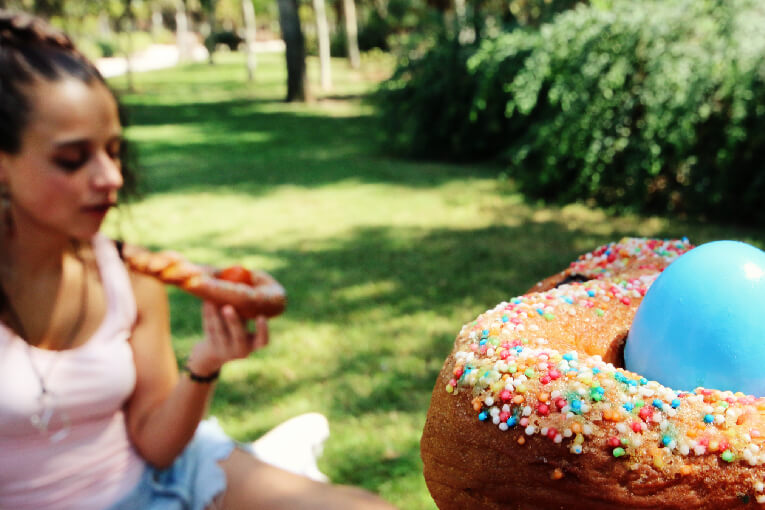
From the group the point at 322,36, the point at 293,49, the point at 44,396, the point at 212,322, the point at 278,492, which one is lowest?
the point at 278,492

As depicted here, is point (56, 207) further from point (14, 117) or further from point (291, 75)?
point (291, 75)

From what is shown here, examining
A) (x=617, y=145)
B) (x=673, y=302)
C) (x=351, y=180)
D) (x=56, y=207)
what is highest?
(x=56, y=207)

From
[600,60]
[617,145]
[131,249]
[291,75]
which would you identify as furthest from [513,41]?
[291,75]

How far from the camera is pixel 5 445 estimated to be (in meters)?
1.72

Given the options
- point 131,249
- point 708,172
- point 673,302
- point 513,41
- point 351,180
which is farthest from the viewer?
point 351,180

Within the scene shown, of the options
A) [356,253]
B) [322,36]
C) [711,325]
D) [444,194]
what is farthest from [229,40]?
[711,325]

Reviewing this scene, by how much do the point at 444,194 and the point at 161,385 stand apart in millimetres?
6225

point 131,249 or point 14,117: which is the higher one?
point 14,117

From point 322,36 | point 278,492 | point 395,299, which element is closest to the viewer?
point 278,492

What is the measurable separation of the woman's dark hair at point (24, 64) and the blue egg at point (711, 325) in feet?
5.15

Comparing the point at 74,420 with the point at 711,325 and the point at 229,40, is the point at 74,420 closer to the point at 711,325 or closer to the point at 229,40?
the point at 711,325

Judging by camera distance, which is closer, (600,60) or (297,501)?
(297,501)

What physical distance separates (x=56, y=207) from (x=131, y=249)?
0.42 meters

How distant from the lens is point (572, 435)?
1.35 meters
